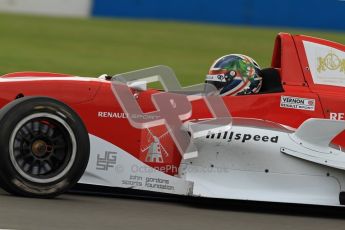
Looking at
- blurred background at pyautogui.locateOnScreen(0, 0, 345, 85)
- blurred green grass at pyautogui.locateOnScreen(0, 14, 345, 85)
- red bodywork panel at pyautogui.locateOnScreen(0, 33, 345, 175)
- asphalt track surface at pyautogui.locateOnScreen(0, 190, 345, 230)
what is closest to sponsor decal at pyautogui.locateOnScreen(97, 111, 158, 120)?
red bodywork panel at pyautogui.locateOnScreen(0, 33, 345, 175)

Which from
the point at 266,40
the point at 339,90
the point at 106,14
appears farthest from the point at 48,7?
the point at 339,90

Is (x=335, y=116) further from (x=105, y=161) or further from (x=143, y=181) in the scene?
(x=105, y=161)

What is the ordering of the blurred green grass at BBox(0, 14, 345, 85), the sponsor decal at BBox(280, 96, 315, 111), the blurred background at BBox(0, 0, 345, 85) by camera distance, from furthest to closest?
the blurred background at BBox(0, 0, 345, 85) < the blurred green grass at BBox(0, 14, 345, 85) < the sponsor decal at BBox(280, 96, 315, 111)

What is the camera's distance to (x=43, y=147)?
21.2ft

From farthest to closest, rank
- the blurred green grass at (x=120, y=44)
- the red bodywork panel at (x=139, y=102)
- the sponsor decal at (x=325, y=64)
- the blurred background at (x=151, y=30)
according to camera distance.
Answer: the blurred background at (x=151, y=30)
the blurred green grass at (x=120, y=44)
the sponsor decal at (x=325, y=64)
the red bodywork panel at (x=139, y=102)

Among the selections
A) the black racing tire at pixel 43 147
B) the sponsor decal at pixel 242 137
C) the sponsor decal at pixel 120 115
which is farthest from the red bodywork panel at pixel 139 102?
the black racing tire at pixel 43 147

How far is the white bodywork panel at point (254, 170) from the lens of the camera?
22.2 feet

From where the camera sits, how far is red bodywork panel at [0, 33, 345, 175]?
6.93 metres

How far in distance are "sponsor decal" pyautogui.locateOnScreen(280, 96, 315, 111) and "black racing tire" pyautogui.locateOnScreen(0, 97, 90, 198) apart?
5.86 ft

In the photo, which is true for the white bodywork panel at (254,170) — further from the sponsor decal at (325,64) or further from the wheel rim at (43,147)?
the sponsor decal at (325,64)

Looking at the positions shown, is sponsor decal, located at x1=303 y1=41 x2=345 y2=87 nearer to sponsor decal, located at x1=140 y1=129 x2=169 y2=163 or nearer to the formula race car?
the formula race car

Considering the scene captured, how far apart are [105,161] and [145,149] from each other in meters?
0.34

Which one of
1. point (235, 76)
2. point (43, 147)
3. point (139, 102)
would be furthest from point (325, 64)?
point (43, 147)

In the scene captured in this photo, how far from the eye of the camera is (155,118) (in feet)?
23.1
